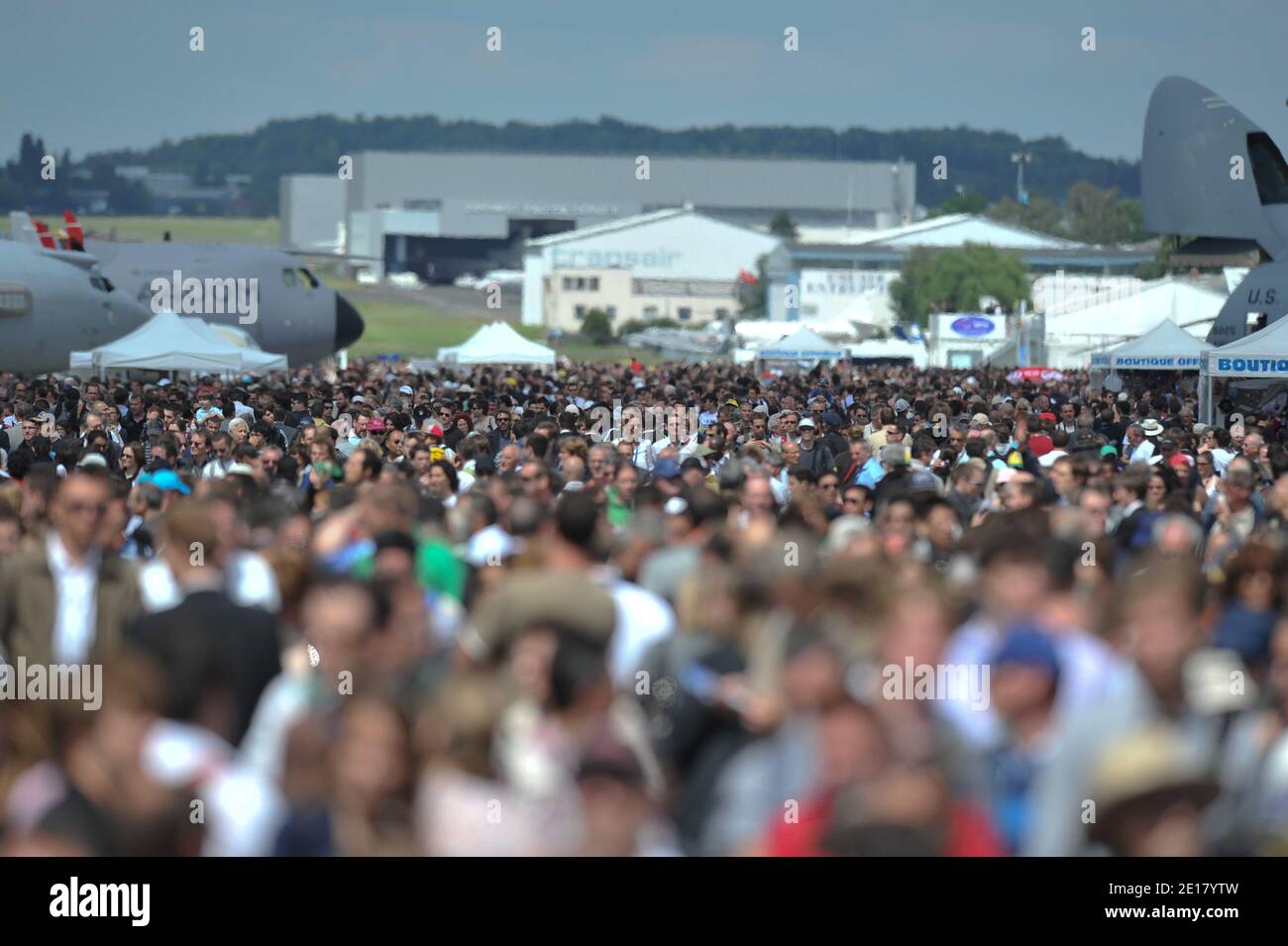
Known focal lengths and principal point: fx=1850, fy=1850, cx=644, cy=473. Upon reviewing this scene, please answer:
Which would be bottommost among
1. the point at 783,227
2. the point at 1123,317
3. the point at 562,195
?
the point at 1123,317

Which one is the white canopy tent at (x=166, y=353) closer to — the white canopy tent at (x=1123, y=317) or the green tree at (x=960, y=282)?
the white canopy tent at (x=1123, y=317)

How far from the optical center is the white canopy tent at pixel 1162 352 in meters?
31.8

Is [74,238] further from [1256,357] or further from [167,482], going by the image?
[167,482]

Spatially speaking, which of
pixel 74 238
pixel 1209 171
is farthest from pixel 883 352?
pixel 74 238

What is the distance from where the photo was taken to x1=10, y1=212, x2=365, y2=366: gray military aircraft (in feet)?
126

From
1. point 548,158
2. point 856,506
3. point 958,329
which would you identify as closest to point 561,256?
point 548,158

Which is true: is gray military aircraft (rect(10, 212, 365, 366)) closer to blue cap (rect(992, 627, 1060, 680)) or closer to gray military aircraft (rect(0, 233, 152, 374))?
gray military aircraft (rect(0, 233, 152, 374))

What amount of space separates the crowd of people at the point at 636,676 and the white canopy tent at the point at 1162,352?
21.2 metres

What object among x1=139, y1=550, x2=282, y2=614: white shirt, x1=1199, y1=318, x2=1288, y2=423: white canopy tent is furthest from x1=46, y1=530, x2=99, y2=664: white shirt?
x1=1199, y1=318, x2=1288, y2=423: white canopy tent

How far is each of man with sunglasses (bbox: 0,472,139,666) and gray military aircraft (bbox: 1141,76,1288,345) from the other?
23310 millimetres

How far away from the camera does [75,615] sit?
8484 millimetres

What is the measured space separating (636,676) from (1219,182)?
86.1 ft

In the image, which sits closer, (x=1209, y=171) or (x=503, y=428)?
(x=503, y=428)
